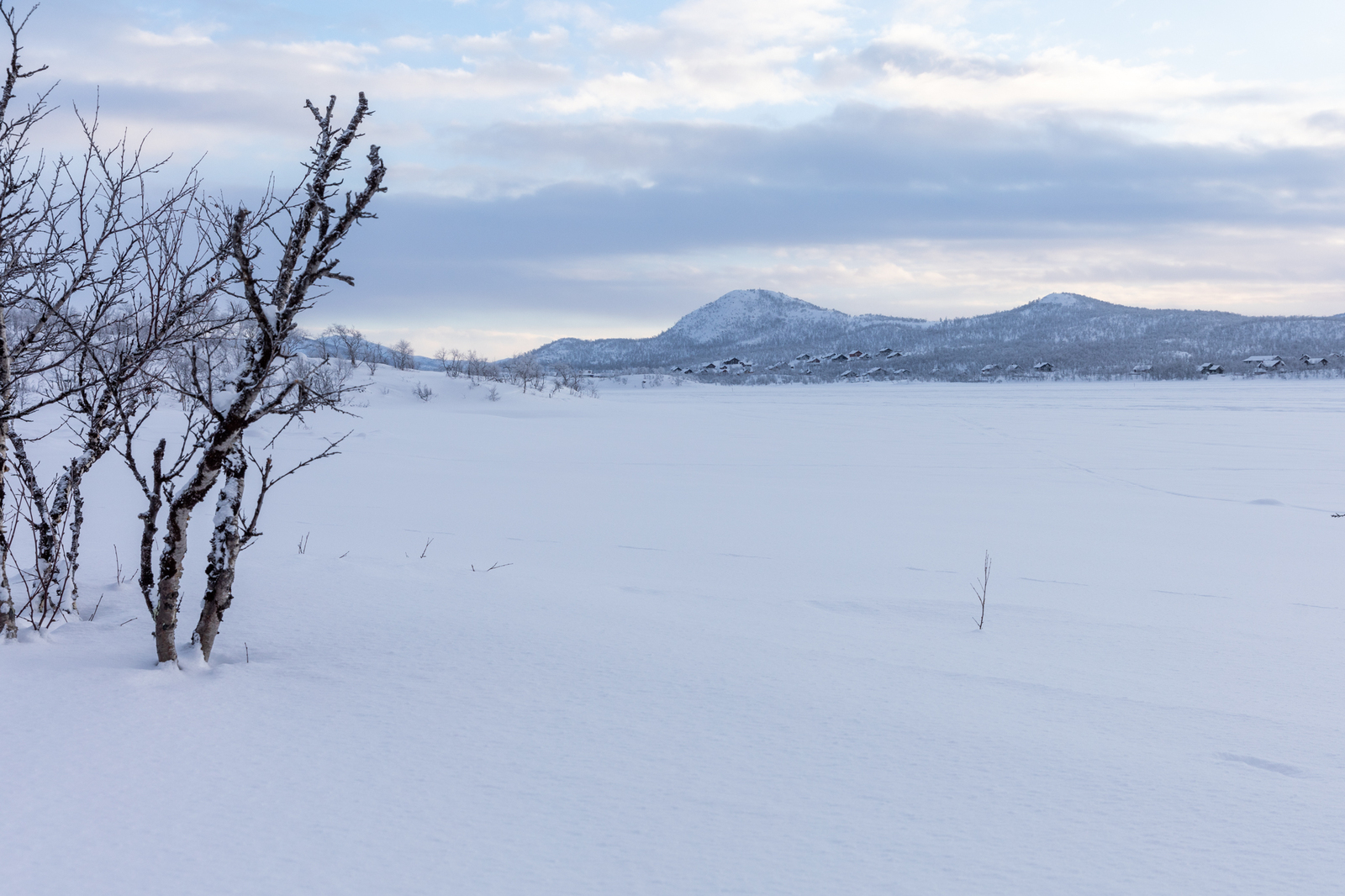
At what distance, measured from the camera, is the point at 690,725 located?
2.91m

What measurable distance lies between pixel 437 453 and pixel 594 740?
1333cm

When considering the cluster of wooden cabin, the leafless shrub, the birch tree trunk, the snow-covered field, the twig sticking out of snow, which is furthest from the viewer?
the cluster of wooden cabin

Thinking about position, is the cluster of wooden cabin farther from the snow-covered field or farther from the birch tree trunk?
the birch tree trunk

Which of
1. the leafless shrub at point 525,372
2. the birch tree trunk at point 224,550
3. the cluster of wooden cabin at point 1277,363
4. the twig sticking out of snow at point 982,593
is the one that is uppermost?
the cluster of wooden cabin at point 1277,363

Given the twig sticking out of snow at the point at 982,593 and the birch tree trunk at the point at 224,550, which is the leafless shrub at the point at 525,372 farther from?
the birch tree trunk at the point at 224,550

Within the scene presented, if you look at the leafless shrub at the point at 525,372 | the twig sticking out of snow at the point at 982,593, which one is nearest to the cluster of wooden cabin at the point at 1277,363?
the leafless shrub at the point at 525,372

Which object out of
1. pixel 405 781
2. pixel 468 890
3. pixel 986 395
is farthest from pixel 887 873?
pixel 986 395

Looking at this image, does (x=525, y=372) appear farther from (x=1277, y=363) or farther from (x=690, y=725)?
(x=1277, y=363)

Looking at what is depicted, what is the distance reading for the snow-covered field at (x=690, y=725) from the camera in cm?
210

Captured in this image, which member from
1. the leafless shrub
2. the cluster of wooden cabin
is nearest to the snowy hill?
the cluster of wooden cabin

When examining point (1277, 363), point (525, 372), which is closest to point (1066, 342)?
point (1277, 363)

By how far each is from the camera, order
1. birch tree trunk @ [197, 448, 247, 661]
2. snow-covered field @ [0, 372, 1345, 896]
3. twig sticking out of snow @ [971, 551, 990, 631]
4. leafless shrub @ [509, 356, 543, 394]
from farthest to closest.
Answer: leafless shrub @ [509, 356, 543, 394]
twig sticking out of snow @ [971, 551, 990, 631]
birch tree trunk @ [197, 448, 247, 661]
snow-covered field @ [0, 372, 1345, 896]

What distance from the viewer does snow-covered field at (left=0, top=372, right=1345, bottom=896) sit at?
6.88ft

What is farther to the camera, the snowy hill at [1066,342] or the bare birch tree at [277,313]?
the snowy hill at [1066,342]
